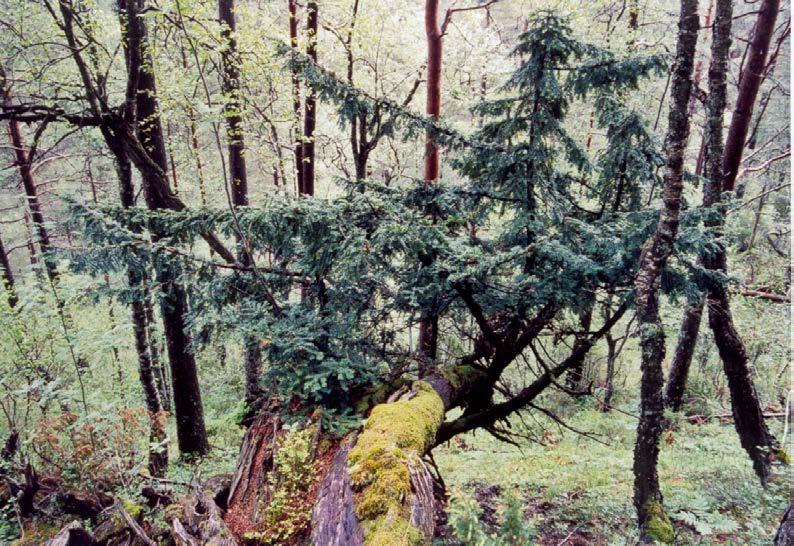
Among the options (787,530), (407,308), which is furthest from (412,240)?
(787,530)

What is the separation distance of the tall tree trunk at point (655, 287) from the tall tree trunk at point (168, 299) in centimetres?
534

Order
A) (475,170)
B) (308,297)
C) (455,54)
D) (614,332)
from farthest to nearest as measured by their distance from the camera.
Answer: (614,332)
(455,54)
(475,170)
(308,297)

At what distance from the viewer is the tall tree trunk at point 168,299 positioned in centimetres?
615

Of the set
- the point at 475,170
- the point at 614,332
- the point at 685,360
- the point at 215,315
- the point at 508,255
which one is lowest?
the point at 614,332

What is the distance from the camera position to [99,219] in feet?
13.6

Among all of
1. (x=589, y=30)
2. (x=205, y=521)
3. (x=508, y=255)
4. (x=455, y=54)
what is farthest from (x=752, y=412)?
(x=455, y=54)

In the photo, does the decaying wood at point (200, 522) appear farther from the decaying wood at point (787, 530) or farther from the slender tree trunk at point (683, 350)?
the slender tree trunk at point (683, 350)

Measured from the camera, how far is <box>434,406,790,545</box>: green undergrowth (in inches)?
173

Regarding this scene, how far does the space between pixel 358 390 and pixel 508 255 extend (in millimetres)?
1830

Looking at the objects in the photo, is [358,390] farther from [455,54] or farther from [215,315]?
[455,54]

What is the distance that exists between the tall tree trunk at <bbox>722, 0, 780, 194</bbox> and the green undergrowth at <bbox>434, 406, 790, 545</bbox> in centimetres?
413

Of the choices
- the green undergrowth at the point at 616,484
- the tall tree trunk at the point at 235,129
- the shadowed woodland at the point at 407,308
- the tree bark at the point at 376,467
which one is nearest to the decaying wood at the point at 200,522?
the shadowed woodland at the point at 407,308

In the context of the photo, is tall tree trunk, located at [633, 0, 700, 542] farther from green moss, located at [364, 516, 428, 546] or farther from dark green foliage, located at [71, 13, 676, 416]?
green moss, located at [364, 516, 428, 546]

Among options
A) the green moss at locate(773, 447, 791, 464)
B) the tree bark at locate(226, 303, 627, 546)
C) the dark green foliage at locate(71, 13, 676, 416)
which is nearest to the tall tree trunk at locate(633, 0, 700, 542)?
the dark green foliage at locate(71, 13, 676, 416)
